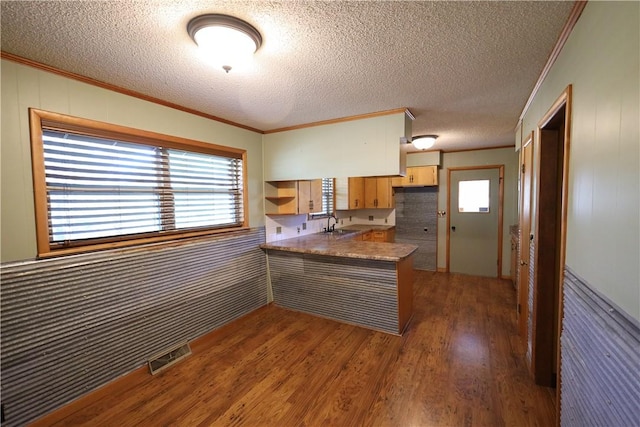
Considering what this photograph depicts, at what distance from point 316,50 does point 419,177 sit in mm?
4105

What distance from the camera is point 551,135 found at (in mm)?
1951

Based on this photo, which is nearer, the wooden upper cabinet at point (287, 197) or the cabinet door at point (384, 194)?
the wooden upper cabinet at point (287, 197)

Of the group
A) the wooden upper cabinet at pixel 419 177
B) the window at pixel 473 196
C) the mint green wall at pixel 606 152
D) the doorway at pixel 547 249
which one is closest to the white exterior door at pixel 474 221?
the window at pixel 473 196

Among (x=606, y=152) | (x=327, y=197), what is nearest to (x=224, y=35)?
(x=606, y=152)

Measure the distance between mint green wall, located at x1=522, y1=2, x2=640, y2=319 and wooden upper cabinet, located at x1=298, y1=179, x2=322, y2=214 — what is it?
2.77 meters

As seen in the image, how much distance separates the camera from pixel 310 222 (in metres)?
4.50

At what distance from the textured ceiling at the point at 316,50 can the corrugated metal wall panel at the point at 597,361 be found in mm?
1326

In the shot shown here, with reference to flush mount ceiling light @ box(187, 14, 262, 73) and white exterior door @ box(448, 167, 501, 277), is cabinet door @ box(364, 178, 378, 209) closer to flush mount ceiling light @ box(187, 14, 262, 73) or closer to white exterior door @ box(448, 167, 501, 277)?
white exterior door @ box(448, 167, 501, 277)

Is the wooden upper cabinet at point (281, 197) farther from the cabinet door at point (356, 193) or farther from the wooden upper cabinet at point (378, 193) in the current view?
the wooden upper cabinet at point (378, 193)

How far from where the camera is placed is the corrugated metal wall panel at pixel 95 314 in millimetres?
1692

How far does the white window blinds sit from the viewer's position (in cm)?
191

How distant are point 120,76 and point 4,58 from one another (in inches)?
22.0

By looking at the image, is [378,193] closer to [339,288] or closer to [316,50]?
[339,288]

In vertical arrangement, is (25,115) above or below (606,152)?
above
